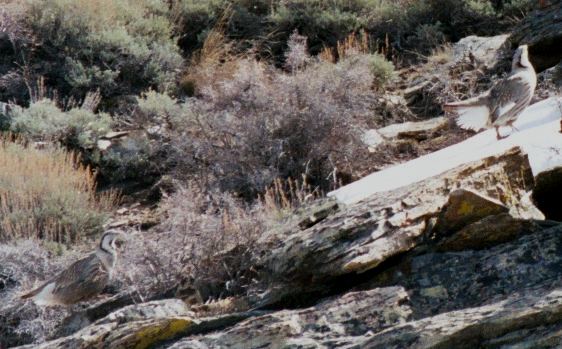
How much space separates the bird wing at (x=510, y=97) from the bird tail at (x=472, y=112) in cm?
12

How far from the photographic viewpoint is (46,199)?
11680 millimetres

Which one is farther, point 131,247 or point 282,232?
point 131,247

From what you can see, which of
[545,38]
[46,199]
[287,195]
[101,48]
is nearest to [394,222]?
[287,195]

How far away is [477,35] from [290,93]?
364 centimetres

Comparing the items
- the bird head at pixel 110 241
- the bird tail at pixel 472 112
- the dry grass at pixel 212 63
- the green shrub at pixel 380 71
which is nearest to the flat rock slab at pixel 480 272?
the bird tail at pixel 472 112

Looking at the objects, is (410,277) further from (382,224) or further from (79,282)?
(79,282)

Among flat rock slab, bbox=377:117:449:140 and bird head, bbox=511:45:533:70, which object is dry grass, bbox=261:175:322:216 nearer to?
flat rock slab, bbox=377:117:449:140

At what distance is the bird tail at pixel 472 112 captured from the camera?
10.4 meters

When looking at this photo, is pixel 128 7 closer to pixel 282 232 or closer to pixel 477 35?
pixel 477 35

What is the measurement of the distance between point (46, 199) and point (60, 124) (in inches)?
67.7

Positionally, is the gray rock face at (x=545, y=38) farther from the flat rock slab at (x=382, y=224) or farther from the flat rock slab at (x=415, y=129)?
the flat rock slab at (x=382, y=224)

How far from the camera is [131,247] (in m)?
10.0

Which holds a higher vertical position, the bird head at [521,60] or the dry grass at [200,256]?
the bird head at [521,60]

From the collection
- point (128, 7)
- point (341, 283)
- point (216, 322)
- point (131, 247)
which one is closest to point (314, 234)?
point (341, 283)
